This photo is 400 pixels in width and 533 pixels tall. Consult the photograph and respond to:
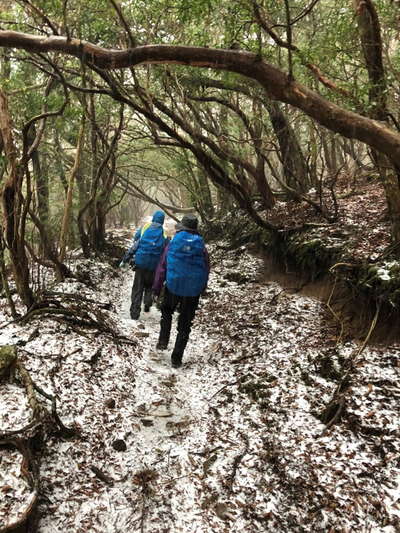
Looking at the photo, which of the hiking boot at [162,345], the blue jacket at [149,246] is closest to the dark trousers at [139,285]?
the blue jacket at [149,246]

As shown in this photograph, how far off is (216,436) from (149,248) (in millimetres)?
4819

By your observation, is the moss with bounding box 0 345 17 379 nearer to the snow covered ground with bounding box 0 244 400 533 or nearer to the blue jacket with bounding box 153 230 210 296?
the snow covered ground with bounding box 0 244 400 533

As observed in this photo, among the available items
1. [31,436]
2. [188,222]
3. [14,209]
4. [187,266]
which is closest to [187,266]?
[187,266]

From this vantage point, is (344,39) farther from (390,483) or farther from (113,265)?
(113,265)

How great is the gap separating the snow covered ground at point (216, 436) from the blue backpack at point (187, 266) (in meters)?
1.45

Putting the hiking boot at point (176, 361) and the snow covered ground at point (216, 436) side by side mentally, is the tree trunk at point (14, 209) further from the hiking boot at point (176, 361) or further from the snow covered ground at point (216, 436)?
the hiking boot at point (176, 361)

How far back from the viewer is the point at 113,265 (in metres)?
13.7

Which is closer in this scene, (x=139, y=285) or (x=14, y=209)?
(x=14, y=209)

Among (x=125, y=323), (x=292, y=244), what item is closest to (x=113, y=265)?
(x=125, y=323)

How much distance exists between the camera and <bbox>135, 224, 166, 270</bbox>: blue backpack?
28.1ft

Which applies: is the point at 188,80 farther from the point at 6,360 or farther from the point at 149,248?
the point at 6,360

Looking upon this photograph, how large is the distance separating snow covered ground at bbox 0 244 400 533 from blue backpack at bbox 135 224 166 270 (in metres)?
2.33

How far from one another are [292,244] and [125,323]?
14.5 ft

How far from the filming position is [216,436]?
4.75 m
